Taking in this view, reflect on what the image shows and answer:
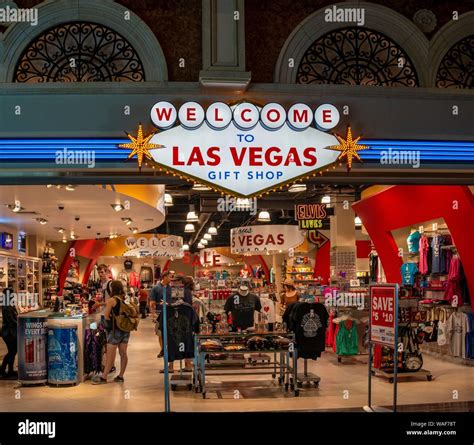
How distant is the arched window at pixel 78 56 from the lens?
24.0ft

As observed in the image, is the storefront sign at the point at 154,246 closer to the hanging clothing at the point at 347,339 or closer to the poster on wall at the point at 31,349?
the hanging clothing at the point at 347,339

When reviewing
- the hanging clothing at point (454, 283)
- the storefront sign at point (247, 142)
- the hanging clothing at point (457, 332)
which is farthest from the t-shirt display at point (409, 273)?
the storefront sign at point (247, 142)

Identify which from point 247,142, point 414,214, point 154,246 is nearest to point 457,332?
point 414,214

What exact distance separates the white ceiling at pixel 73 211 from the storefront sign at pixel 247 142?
12.1ft

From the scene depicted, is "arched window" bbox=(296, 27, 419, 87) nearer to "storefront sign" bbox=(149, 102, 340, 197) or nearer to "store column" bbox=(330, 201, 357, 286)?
"storefront sign" bbox=(149, 102, 340, 197)

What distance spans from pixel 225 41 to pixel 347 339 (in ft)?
22.5

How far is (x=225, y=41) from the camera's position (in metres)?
7.16

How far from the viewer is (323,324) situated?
9938 mm

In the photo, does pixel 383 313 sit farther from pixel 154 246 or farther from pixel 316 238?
pixel 154 246

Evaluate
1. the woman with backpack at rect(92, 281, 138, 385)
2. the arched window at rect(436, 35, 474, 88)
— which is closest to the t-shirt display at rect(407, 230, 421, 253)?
the woman with backpack at rect(92, 281, 138, 385)

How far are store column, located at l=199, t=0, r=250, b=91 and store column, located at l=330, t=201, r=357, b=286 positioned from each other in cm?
1034
